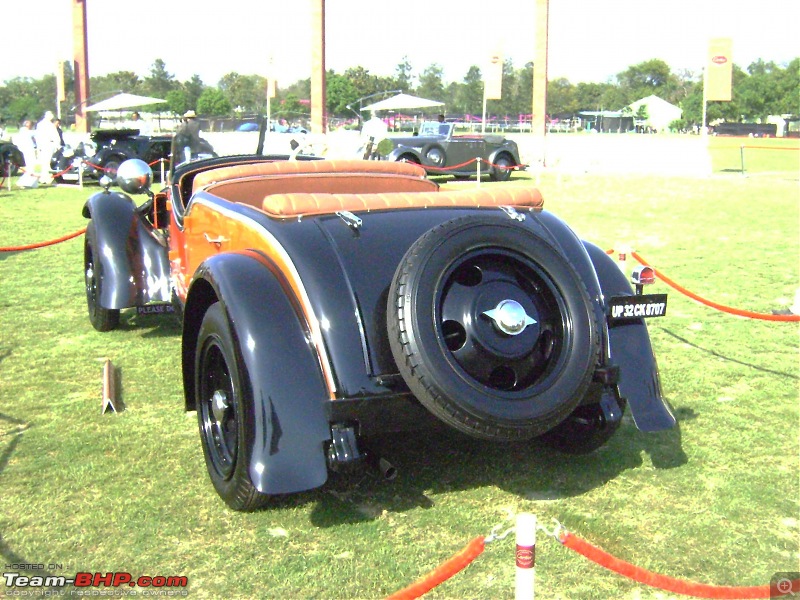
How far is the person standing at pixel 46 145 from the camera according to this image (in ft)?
66.1

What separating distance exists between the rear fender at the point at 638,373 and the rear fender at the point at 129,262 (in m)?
3.40

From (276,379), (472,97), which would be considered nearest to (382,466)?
(276,379)

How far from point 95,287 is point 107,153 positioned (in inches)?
568

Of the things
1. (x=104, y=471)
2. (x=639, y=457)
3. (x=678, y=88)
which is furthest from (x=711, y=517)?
(x=678, y=88)

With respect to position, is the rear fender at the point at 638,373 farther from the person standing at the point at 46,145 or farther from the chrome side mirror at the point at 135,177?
the person standing at the point at 46,145

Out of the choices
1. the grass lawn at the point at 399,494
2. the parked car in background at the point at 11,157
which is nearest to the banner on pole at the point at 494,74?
the parked car in background at the point at 11,157

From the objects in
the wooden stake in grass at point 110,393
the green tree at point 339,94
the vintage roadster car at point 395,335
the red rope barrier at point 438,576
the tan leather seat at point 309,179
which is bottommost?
the wooden stake in grass at point 110,393

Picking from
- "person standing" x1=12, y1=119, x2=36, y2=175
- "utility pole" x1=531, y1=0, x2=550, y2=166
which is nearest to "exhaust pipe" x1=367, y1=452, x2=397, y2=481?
"person standing" x1=12, y1=119, x2=36, y2=175

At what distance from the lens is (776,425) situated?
4703 millimetres

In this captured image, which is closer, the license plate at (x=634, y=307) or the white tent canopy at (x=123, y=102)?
the license plate at (x=634, y=307)

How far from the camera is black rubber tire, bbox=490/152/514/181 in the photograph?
21016mm

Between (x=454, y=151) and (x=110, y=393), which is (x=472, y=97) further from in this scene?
(x=110, y=393)

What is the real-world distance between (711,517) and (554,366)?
1.01 m

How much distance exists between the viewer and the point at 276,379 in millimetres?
3219
